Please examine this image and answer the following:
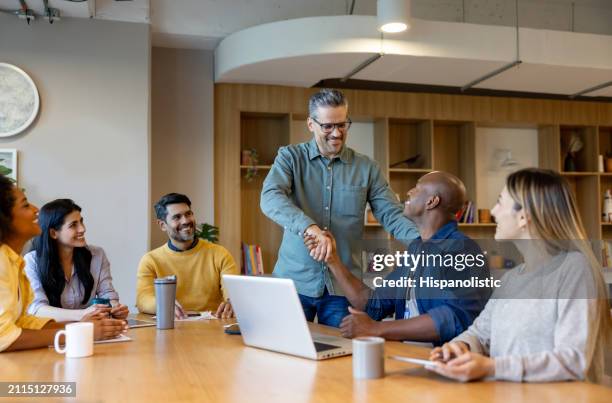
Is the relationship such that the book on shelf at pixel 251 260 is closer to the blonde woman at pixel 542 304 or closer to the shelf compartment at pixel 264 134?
the shelf compartment at pixel 264 134

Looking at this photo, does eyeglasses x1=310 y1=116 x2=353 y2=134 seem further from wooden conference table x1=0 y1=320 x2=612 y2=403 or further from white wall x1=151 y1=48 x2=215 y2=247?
white wall x1=151 y1=48 x2=215 y2=247

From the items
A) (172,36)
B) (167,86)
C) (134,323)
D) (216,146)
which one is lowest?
(134,323)

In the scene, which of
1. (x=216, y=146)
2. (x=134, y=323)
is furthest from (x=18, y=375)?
(x=216, y=146)

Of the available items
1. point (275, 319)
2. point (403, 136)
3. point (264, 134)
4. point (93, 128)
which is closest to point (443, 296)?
point (275, 319)

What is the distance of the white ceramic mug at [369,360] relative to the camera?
53.1 inches

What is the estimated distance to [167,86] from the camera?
5.06 m

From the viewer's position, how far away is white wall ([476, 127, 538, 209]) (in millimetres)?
6078

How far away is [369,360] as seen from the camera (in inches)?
53.2

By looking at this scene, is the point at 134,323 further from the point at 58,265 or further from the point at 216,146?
the point at 216,146

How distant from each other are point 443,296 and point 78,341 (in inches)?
41.0

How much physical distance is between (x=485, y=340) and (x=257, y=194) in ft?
12.8

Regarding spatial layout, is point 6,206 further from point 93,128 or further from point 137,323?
point 93,128

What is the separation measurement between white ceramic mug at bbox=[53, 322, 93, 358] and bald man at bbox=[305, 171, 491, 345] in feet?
2.31

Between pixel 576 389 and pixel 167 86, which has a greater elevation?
pixel 167 86
